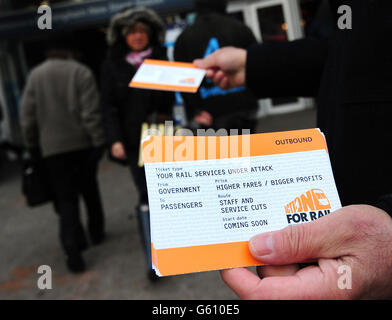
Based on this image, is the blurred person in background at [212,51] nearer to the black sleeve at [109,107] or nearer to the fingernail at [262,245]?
the black sleeve at [109,107]

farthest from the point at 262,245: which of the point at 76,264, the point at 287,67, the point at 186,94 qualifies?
the point at 76,264

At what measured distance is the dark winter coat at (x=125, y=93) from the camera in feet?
8.52

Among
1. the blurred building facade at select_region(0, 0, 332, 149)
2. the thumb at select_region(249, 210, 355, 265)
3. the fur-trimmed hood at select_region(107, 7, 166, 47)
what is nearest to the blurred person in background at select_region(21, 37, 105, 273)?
the fur-trimmed hood at select_region(107, 7, 166, 47)

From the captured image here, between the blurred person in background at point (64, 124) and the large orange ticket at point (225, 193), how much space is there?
8.37 ft

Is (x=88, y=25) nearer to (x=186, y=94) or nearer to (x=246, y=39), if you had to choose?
(x=186, y=94)

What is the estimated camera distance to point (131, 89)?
266 centimetres

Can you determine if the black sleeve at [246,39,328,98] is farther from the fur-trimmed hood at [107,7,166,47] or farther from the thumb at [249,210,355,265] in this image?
the fur-trimmed hood at [107,7,166,47]

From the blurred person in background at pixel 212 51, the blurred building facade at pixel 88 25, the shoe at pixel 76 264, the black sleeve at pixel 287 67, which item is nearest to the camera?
the black sleeve at pixel 287 67

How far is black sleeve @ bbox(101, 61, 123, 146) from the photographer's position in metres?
2.66

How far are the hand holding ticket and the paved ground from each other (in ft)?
5.69

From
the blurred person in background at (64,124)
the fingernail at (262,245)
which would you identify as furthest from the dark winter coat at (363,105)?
the blurred person in background at (64,124)

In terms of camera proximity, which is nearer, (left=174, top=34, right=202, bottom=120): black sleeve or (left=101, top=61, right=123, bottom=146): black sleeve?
(left=174, top=34, right=202, bottom=120): black sleeve

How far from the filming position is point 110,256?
3277mm
